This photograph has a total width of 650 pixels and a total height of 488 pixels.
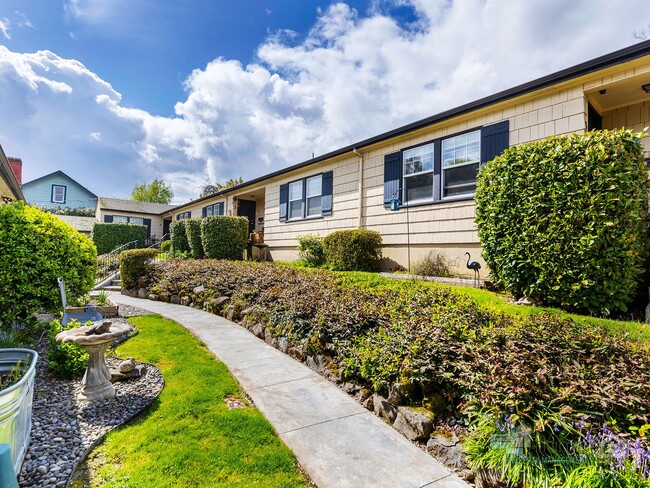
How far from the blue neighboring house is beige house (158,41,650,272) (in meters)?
29.3

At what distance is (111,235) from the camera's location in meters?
21.2

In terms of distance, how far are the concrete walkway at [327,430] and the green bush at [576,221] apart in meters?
3.42

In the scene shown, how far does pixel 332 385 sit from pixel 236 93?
13.0 metres

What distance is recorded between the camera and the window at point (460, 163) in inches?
303

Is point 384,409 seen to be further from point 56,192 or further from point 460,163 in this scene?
point 56,192

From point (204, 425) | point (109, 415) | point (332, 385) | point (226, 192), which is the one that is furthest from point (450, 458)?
point (226, 192)

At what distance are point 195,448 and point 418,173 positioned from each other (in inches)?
314

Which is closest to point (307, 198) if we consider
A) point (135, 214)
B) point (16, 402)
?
point (16, 402)

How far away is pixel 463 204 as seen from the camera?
777 cm

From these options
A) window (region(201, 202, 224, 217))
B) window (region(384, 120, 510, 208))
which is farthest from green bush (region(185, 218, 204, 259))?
window (region(384, 120, 510, 208))

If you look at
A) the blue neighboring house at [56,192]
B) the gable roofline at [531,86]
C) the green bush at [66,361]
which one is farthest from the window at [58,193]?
the green bush at [66,361]

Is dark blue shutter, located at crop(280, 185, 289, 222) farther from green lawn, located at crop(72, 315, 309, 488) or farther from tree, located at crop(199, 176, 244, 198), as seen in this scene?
tree, located at crop(199, 176, 244, 198)

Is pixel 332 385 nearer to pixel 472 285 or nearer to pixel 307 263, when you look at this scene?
pixel 472 285

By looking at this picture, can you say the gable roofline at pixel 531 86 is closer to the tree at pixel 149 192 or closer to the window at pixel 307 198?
the window at pixel 307 198
